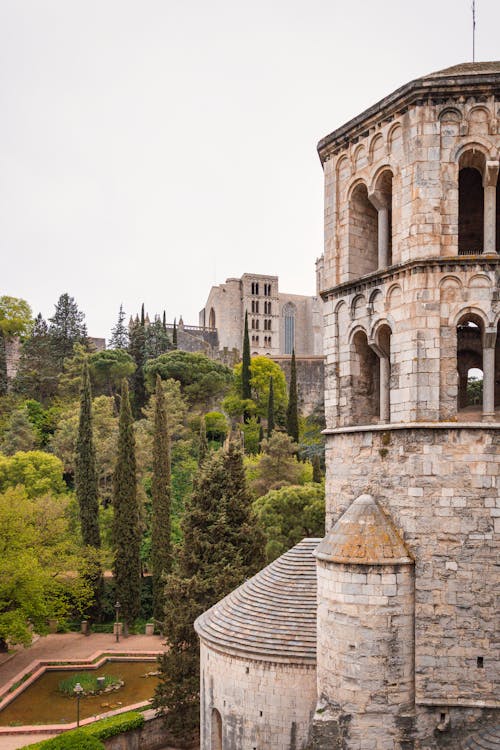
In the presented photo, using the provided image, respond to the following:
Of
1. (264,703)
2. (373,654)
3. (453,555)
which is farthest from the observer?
(264,703)

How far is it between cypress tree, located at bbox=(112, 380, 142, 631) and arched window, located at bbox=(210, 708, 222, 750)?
65.7 ft

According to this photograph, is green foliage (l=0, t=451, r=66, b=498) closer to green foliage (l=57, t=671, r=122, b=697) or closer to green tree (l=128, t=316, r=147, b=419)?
green foliage (l=57, t=671, r=122, b=697)

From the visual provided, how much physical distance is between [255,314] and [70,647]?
251 ft

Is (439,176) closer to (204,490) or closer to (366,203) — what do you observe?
(366,203)

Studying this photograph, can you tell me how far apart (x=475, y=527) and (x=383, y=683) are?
107 inches

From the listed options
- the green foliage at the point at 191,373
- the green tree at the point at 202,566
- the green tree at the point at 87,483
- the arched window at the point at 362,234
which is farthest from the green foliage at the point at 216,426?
the arched window at the point at 362,234

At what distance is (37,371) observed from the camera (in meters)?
57.3

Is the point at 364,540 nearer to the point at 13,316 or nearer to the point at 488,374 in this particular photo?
the point at 488,374

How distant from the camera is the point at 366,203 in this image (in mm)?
13133

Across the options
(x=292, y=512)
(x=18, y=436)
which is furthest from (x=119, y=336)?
(x=292, y=512)

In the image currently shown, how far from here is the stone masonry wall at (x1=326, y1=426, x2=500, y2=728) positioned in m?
10.4

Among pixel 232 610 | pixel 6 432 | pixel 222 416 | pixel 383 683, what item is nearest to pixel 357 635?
pixel 383 683

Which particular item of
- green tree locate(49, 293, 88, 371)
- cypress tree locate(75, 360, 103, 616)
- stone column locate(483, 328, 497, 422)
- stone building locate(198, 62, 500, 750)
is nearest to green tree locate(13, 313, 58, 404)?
green tree locate(49, 293, 88, 371)

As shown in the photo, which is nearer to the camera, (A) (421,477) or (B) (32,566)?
(A) (421,477)
